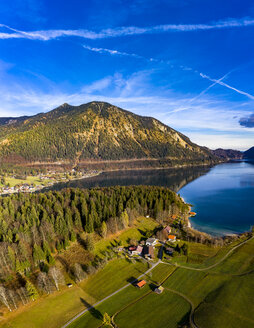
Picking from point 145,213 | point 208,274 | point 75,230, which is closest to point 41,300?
point 75,230

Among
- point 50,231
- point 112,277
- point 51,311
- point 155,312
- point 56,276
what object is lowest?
point 51,311

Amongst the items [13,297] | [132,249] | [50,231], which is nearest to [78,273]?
[13,297]

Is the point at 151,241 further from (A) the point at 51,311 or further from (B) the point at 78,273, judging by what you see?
(A) the point at 51,311

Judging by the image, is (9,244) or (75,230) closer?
(9,244)

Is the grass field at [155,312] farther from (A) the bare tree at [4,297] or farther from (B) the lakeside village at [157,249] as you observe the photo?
(A) the bare tree at [4,297]

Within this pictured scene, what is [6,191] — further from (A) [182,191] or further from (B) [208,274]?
(B) [208,274]

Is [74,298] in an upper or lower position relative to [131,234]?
lower

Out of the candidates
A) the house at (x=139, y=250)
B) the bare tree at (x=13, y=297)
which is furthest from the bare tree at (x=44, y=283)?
the house at (x=139, y=250)
